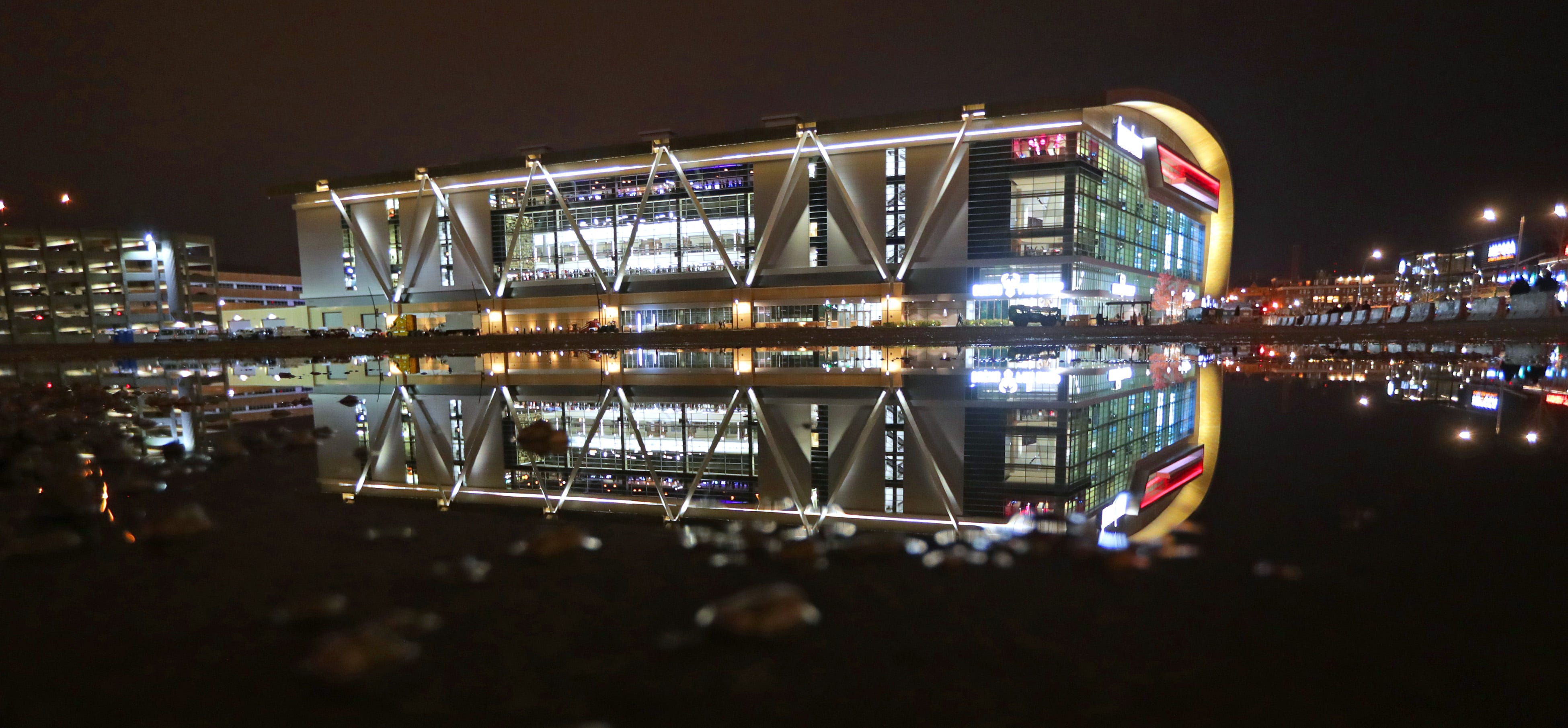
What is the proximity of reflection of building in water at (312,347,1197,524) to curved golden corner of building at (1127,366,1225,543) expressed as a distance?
167 millimetres

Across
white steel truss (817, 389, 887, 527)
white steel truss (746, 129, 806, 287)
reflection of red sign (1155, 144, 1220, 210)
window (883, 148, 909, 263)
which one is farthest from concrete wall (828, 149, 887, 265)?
white steel truss (817, 389, 887, 527)

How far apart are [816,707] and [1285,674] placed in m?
1.26

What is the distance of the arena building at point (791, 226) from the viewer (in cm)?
4641

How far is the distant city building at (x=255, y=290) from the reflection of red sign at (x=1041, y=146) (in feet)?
384

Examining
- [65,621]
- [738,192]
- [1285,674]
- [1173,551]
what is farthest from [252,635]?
[738,192]

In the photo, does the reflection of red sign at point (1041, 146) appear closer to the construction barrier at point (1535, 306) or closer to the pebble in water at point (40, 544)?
the construction barrier at point (1535, 306)

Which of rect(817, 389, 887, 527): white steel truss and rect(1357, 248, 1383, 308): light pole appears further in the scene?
rect(1357, 248, 1383, 308): light pole

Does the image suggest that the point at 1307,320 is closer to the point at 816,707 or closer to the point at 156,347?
the point at 816,707

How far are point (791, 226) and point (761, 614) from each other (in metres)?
49.9

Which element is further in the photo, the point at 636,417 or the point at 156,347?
the point at 156,347

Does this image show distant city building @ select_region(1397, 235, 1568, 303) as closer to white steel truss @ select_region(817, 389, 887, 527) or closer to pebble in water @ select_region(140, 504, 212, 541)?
white steel truss @ select_region(817, 389, 887, 527)

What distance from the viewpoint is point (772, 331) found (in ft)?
136

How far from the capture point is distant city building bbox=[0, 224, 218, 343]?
82812mm

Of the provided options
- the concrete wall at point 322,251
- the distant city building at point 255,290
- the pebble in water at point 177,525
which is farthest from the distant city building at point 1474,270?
the distant city building at point 255,290
